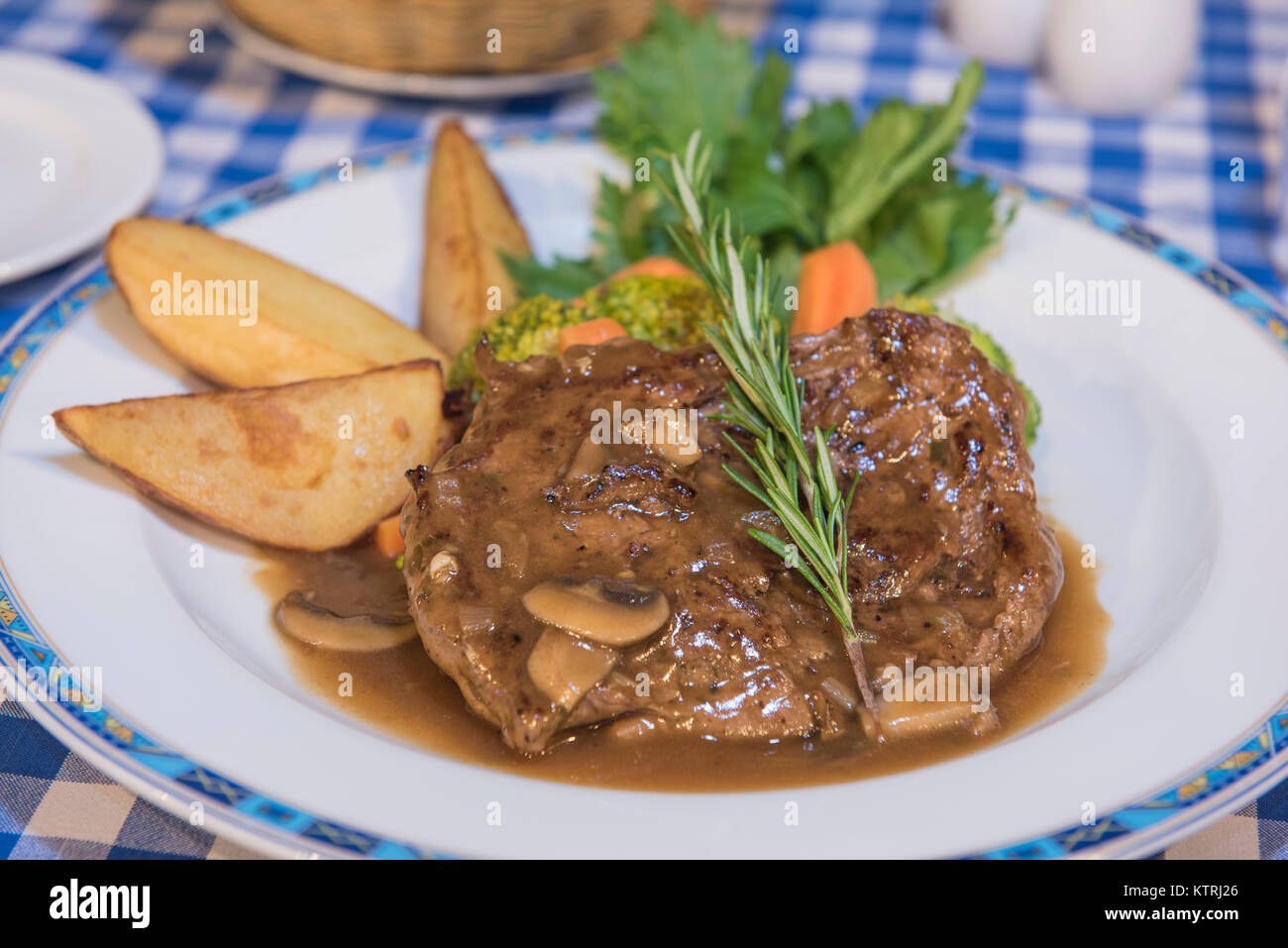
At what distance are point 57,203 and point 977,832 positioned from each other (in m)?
3.94

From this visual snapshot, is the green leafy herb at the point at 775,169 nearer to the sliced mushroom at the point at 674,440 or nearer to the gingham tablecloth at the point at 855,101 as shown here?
the gingham tablecloth at the point at 855,101

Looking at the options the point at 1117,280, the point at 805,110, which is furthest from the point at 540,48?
the point at 1117,280

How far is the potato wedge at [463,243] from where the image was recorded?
4102 millimetres

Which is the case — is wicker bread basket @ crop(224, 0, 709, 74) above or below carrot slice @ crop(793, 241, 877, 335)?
above

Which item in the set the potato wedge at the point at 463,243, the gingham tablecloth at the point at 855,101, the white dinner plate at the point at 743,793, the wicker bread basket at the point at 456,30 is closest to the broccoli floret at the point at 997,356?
the white dinner plate at the point at 743,793

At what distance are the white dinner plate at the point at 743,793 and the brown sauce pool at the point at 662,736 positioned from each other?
0.06 metres

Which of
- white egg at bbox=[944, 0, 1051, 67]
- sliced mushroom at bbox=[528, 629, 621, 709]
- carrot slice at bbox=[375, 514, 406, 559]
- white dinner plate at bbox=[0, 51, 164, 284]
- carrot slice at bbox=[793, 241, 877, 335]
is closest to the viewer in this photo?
sliced mushroom at bbox=[528, 629, 621, 709]

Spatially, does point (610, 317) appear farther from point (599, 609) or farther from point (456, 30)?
point (456, 30)

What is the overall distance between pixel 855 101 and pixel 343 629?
12.3 feet

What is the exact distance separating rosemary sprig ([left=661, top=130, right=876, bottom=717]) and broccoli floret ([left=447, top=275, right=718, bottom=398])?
1.04ft

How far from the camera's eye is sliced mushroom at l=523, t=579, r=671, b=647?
272 cm

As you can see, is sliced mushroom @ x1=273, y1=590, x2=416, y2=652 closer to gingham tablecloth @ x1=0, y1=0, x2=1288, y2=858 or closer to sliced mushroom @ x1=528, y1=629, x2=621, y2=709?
sliced mushroom @ x1=528, y1=629, x2=621, y2=709

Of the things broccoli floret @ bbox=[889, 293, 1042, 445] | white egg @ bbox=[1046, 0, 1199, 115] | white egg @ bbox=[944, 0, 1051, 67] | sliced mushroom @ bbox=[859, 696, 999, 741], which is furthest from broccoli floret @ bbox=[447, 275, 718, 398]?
white egg @ bbox=[944, 0, 1051, 67]
